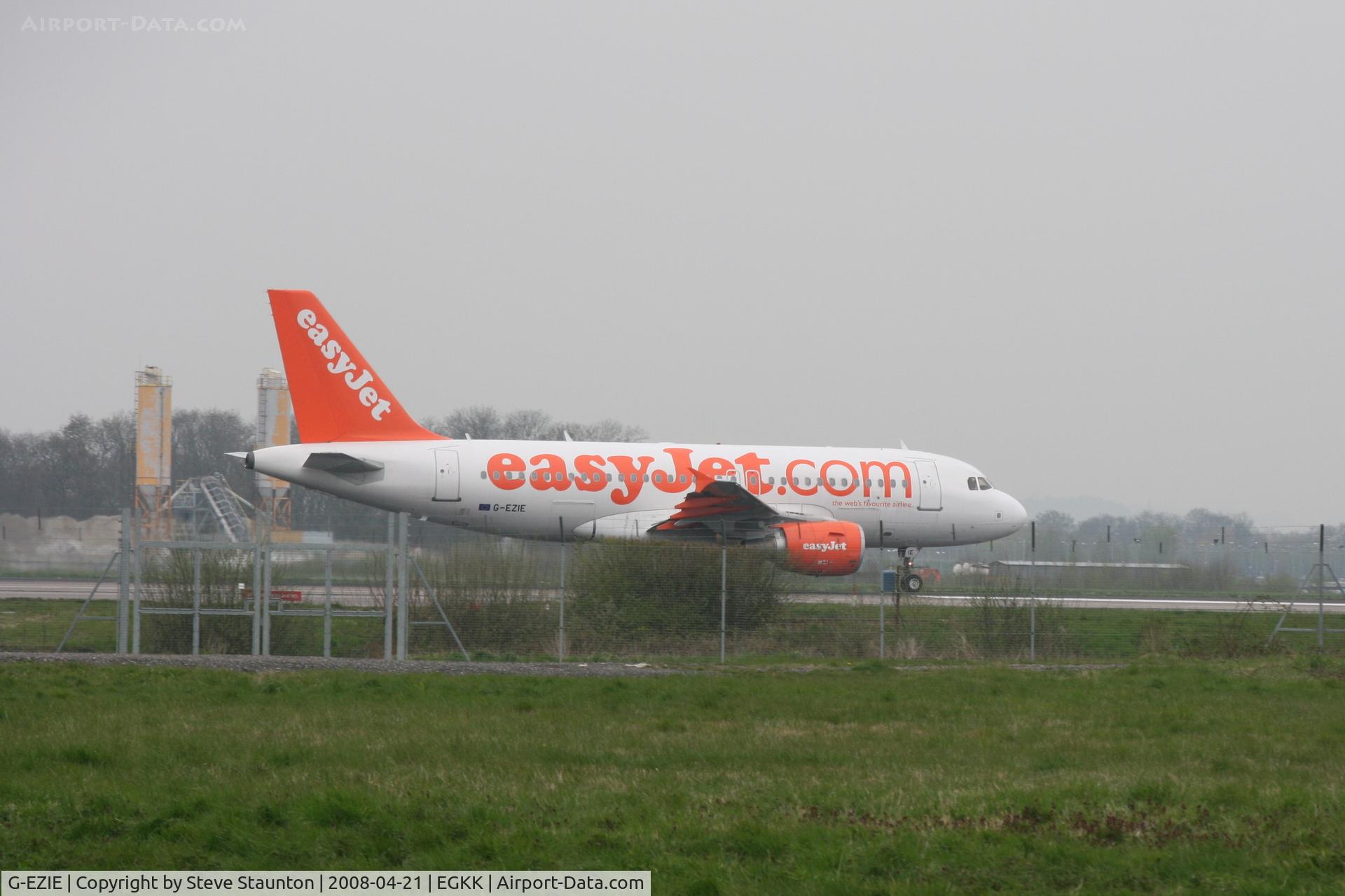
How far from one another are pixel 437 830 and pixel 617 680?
24.6 feet

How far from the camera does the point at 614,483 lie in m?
29.1

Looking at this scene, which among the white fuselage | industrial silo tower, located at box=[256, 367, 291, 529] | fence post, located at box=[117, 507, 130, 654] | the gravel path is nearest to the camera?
the gravel path

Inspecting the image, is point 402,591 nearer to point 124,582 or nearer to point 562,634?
point 562,634

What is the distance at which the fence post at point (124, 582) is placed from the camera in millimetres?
18547

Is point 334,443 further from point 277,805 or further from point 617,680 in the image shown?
point 277,805

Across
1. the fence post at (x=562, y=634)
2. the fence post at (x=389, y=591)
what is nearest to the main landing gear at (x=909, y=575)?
the fence post at (x=562, y=634)

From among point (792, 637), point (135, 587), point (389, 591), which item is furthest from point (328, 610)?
point (792, 637)

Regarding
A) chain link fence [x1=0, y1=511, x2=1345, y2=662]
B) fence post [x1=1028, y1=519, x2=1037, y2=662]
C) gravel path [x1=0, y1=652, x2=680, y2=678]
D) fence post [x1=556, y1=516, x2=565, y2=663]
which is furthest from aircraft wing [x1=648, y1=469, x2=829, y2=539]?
Result: gravel path [x1=0, y1=652, x2=680, y2=678]

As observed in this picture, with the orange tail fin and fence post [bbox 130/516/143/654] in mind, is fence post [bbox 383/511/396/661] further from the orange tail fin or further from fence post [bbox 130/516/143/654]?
the orange tail fin

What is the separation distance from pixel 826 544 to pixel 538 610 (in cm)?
822

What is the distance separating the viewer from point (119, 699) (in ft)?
40.3

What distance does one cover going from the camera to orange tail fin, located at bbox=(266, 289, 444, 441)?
91.7 feet

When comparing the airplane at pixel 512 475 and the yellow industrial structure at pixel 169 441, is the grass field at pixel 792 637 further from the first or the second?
the yellow industrial structure at pixel 169 441

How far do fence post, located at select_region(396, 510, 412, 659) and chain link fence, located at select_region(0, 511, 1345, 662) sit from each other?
3cm
